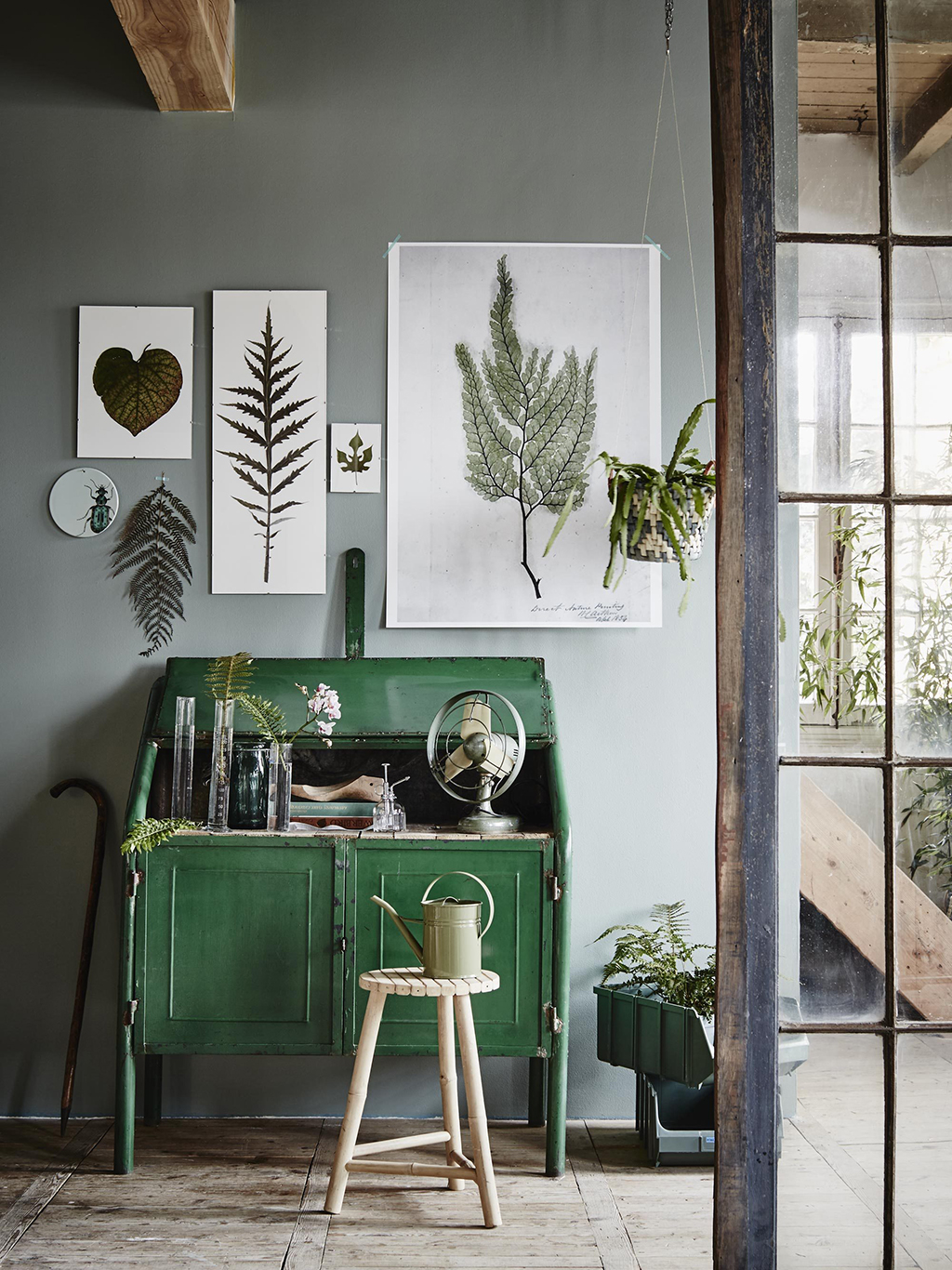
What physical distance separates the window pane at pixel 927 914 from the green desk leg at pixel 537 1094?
1615 mm

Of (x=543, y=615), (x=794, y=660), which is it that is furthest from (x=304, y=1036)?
(x=794, y=660)

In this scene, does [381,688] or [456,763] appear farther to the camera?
[381,688]

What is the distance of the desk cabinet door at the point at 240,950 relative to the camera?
2922 mm

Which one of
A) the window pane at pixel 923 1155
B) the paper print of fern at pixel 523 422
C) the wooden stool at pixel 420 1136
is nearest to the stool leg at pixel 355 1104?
the wooden stool at pixel 420 1136

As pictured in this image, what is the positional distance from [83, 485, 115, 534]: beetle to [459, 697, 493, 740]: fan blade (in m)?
1.30

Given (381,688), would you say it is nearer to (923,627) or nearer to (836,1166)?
(923,627)

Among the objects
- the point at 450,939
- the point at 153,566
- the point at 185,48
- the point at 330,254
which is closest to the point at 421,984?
the point at 450,939

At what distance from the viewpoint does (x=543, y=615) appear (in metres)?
3.43

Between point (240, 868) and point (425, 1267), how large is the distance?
108cm

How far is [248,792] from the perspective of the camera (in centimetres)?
308

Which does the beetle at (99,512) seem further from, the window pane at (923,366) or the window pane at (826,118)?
the window pane at (923,366)

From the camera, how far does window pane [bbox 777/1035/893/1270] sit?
75.4 inches

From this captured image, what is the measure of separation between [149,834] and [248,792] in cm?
30

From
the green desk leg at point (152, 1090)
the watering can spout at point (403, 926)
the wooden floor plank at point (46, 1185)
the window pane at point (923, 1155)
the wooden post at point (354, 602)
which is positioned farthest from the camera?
the wooden post at point (354, 602)
